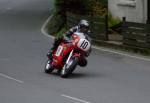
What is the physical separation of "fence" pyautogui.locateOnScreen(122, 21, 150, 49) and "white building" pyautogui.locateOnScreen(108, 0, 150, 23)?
10.4ft

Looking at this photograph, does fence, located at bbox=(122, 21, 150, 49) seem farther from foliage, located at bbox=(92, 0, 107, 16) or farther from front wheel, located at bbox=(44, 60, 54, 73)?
foliage, located at bbox=(92, 0, 107, 16)

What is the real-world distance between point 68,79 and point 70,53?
30.5 inches

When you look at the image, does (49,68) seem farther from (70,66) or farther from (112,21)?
(112,21)

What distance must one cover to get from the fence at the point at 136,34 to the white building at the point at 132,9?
317 cm

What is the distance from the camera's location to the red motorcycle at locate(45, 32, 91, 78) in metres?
17.1

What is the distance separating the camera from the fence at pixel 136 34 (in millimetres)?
22469

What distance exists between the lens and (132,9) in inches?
1118

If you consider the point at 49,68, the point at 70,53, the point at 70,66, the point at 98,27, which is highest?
the point at 70,53

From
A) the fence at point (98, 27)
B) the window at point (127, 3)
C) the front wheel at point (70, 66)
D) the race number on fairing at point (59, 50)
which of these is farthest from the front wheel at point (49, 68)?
the window at point (127, 3)

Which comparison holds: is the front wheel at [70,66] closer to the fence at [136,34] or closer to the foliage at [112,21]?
the fence at [136,34]

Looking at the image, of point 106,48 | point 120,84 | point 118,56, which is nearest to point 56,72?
point 120,84

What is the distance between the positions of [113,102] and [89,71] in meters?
5.45

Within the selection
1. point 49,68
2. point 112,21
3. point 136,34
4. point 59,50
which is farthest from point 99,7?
point 59,50

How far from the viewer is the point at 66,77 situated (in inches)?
677
